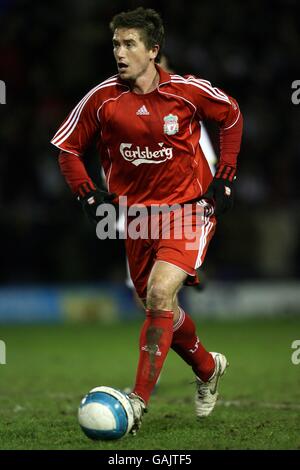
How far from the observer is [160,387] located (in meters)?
7.78

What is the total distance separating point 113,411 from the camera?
4.82m

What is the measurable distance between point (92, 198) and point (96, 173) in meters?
7.41

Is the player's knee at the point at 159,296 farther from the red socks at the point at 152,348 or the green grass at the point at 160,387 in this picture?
the green grass at the point at 160,387

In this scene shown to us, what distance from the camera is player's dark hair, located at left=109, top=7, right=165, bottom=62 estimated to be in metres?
5.61

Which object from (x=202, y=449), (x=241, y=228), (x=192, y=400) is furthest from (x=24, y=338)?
(x=202, y=449)

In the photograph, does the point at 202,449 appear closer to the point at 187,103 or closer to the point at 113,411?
the point at 113,411

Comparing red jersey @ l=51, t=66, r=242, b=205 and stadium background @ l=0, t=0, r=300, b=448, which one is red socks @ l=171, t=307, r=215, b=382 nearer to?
red jersey @ l=51, t=66, r=242, b=205

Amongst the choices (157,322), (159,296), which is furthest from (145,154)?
(157,322)

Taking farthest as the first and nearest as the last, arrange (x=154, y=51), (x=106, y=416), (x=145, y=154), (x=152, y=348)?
1. (x=154, y=51)
2. (x=145, y=154)
3. (x=152, y=348)
4. (x=106, y=416)

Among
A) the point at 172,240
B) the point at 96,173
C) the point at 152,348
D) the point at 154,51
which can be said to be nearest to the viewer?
the point at 152,348

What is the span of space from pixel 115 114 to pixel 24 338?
6.68 meters

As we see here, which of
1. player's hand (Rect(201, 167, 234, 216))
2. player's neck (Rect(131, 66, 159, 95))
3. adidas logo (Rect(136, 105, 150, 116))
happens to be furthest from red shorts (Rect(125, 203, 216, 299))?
player's neck (Rect(131, 66, 159, 95))

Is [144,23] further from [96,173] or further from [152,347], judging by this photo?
[96,173]

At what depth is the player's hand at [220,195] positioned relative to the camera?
5621mm
